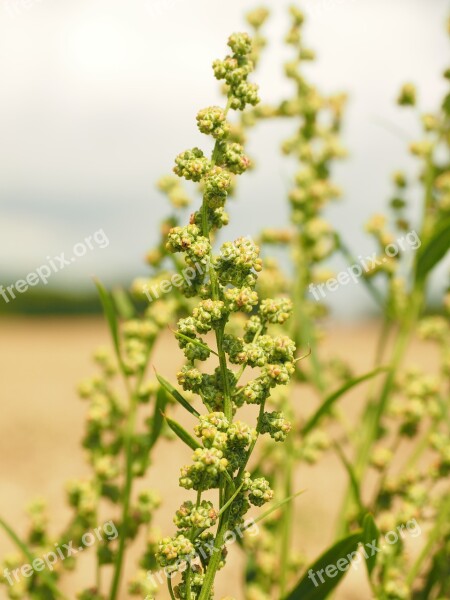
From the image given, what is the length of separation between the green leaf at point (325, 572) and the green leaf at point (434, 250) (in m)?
0.49

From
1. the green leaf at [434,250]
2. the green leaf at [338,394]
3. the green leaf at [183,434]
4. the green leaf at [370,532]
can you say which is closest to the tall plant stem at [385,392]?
the green leaf at [434,250]

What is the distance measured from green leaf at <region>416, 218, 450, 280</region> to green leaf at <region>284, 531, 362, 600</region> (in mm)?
490

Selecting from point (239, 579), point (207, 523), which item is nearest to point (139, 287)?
A: point (207, 523)

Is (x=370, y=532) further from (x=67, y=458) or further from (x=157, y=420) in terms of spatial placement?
(x=67, y=458)

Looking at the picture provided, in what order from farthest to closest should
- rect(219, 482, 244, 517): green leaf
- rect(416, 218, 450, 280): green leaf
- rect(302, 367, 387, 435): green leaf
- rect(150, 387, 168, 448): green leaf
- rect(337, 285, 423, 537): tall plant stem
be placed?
1. rect(337, 285, 423, 537): tall plant stem
2. rect(416, 218, 450, 280): green leaf
3. rect(302, 367, 387, 435): green leaf
4. rect(150, 387, 168, 448): green leaf
5. rect(219, 482, 244, 517): green leaf

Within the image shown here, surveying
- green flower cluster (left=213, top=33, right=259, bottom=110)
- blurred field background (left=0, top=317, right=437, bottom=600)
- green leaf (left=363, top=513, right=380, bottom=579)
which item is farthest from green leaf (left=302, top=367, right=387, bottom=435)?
green flower cluster (left=213, top=33, right=259, bottom=110)

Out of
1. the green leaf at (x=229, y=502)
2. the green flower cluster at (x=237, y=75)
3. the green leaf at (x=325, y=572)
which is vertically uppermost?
the green flower cluster at (x=237, y=75)

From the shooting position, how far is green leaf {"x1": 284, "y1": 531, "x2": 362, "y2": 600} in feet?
3.40

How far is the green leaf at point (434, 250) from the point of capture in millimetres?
1210

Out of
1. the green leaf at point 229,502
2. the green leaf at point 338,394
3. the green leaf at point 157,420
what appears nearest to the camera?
the green leaf at point 229,502

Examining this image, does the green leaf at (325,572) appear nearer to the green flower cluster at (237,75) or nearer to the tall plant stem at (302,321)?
the tall plant stem at (302,321)

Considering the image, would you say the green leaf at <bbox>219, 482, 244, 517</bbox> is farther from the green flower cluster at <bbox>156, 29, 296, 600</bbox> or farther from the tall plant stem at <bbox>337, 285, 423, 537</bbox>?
the tall plant stem at <bbox>337, 285, 423, 537</bbox>

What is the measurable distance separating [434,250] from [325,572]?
55cm

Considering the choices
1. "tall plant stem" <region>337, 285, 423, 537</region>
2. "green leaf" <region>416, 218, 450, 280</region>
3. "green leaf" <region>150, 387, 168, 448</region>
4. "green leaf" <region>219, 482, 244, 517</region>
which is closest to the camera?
"green leaf" <region>219, 482, 244, 517</region>
